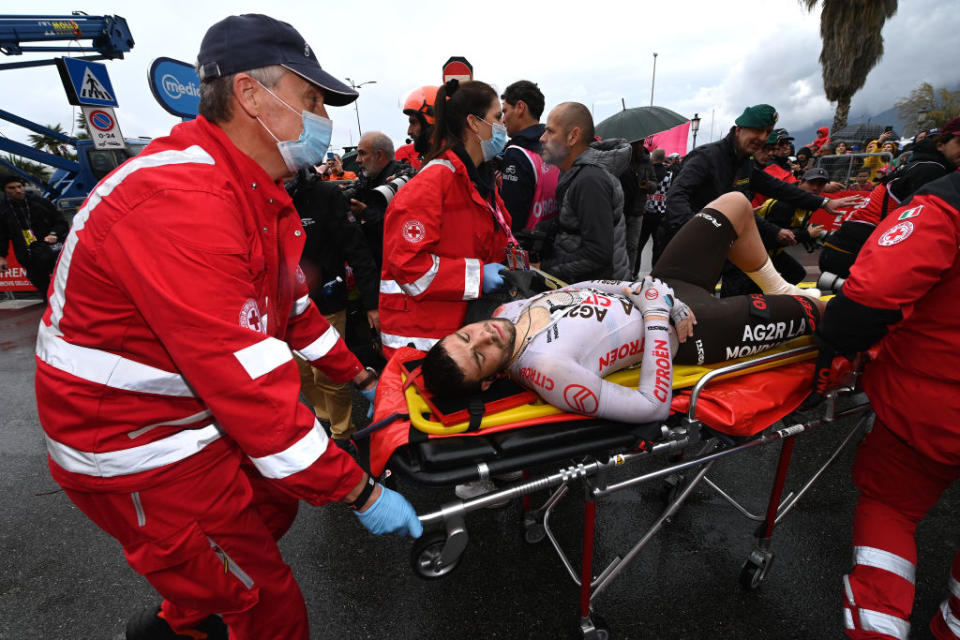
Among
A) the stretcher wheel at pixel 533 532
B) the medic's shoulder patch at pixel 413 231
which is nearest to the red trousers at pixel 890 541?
the stretcher wheel at pixel 533 532

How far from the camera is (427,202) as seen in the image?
7.16 feet

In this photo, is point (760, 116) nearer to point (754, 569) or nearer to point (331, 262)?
point (754, 569)

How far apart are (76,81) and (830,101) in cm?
2332

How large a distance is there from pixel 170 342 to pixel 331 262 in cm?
223

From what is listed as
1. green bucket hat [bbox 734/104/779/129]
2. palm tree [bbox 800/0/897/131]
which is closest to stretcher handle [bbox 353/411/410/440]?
green bucket hat [bbox 734/104/779/129]

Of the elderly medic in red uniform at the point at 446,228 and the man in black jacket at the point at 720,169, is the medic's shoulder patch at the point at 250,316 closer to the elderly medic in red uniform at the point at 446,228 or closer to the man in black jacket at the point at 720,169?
the elderly medic in red uniform at the point at 446,228

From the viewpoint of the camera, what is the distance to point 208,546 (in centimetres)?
125

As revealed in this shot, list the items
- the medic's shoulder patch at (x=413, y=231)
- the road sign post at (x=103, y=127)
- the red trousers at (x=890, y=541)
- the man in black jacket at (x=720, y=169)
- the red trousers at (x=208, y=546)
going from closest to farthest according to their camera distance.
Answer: the red trousers at (x=208, y=546), the red trousers at (x=890, y=541), the medic's shoulder patch at (x=413, y=231), the man in black jacket at (x=720, y=169), the road sign post at (x=103, y=127)

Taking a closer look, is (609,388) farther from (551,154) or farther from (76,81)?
(76,81)

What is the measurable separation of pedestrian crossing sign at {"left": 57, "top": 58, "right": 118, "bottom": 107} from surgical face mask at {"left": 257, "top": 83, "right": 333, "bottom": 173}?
859cm

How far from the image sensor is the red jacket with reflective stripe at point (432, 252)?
2.19 m

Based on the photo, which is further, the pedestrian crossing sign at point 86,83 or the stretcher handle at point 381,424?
the pedestrian crossing sign at point 86,83

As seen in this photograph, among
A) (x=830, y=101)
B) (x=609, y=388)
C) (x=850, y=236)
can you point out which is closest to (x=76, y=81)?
(x=609, y=388)

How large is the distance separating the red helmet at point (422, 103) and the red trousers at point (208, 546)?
280 centimetres
